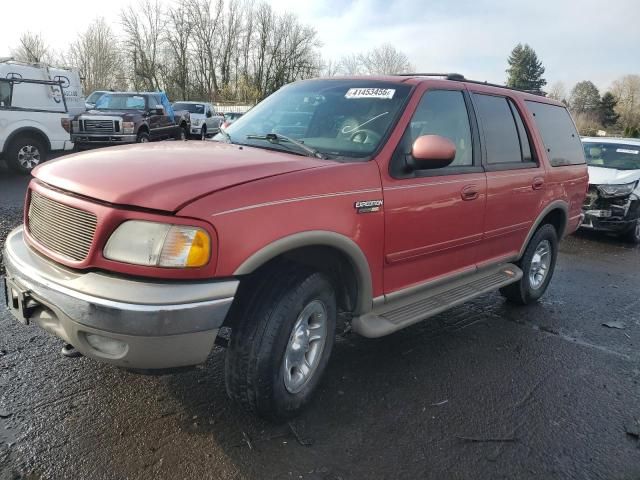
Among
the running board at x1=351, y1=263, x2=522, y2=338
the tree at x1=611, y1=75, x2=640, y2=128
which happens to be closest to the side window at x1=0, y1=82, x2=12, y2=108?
the running board at x1=351, y1=263, x2=522, y2=338

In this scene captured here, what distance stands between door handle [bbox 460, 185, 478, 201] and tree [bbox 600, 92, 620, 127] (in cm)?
6530

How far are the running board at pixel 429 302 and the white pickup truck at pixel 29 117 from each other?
10668mm

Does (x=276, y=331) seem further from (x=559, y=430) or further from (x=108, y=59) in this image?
(x=108, y=59)

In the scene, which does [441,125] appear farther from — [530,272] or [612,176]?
[612,176]

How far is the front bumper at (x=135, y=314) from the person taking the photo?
218cm

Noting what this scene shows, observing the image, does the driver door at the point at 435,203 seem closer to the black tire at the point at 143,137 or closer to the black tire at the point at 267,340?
the black tire at the point at 267,340

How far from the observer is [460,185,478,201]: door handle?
3680mm

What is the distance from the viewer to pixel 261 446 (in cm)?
267

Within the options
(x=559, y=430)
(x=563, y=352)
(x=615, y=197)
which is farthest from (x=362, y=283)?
(x=615, y=197)

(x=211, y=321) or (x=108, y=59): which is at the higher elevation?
(x=108, y=59)

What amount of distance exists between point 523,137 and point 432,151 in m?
1.93

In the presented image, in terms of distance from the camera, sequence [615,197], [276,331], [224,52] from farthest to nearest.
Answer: [224,52]
[615,197]
[276,331]

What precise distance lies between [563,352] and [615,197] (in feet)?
18.0

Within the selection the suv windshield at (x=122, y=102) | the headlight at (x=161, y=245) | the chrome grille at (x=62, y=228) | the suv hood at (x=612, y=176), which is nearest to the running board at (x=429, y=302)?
the headlight at (x=161, y=245)
